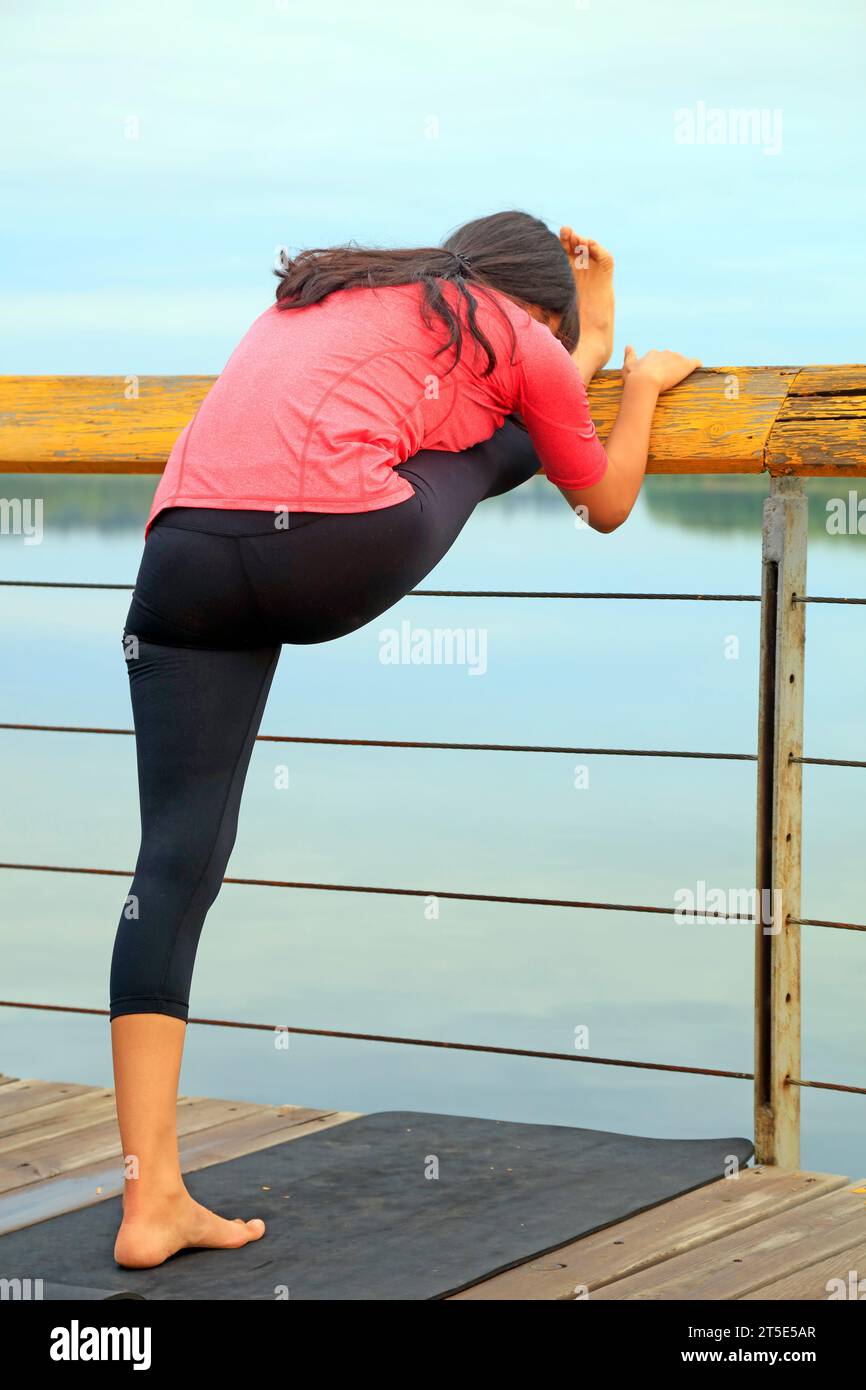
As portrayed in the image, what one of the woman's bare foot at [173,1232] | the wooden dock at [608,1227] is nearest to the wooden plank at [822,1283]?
the wooden dock at [608,1227]

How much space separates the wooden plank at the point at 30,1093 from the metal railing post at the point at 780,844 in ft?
3.26

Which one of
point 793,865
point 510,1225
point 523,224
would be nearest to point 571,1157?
point 510,1225

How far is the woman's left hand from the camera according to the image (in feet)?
6.42

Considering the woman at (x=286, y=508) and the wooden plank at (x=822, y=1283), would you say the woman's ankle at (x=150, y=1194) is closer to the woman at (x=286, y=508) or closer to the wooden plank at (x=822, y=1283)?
the woman at (x=286, y=508)

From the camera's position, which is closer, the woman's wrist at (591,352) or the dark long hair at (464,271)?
the dark long hair at (464,271)

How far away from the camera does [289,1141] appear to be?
222cm

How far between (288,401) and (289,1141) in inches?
40.3

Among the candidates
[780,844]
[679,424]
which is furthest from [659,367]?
[780,844]

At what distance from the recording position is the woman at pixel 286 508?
1.70 m

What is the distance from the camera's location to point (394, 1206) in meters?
1.95

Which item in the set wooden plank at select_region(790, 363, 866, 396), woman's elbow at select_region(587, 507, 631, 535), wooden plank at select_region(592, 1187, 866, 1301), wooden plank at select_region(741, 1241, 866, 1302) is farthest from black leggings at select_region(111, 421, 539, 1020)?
wooden plank at select_region(741, 1241, 866, 1302)

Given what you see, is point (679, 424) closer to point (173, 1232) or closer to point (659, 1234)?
point (659, 1234)
